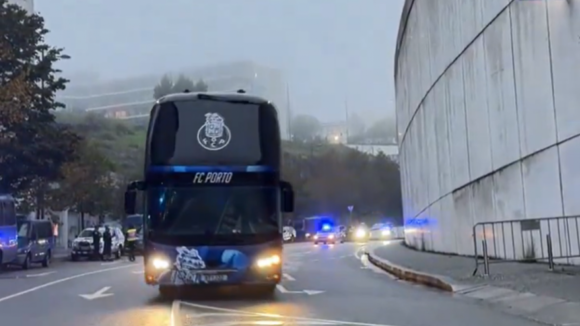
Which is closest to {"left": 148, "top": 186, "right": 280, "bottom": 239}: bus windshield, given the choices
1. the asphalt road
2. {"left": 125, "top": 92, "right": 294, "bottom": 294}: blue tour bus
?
{"left": 125, "top": 92, "right": 294, "bottom": 294}: blue tour bus

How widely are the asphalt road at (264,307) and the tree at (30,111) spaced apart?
62.7 feet

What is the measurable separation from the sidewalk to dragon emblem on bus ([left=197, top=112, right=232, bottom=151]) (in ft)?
18.5

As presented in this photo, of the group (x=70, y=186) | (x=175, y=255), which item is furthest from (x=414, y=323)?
(x=70, y=186)

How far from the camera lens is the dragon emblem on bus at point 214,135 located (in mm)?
15375

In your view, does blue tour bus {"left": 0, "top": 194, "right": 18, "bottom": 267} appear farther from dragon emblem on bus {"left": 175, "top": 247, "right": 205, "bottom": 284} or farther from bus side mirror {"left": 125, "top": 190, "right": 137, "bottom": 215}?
dragon emblem on bus {"left": 175, "top": 247, "right": 205, "bottom": 284}

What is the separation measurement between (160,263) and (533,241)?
32.4 ft

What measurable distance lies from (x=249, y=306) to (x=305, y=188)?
77.1 m

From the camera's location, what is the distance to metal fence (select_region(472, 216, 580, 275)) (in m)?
17.6

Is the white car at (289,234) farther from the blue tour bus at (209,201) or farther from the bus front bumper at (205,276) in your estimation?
the bus front bumper at (205,276)

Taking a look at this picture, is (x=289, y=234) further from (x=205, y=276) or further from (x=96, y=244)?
(x=205, y=276)

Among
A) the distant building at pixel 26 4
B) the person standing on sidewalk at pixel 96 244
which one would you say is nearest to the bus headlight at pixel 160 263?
the person standing on sidewalk at pixel 96 244

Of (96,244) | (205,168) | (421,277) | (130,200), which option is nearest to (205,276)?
(205,168)

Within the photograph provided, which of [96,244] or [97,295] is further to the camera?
[96,244]

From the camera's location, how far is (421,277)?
20.0m
